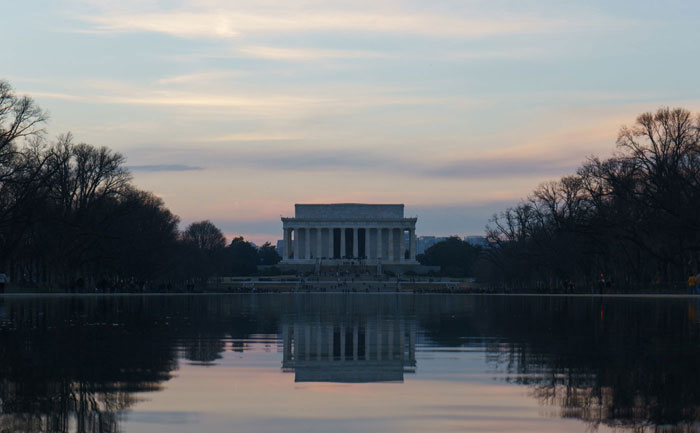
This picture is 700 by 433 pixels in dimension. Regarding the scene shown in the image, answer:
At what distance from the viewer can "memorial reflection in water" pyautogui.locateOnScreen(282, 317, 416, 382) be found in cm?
1416

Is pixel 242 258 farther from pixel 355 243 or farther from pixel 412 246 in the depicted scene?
pixel 412 246

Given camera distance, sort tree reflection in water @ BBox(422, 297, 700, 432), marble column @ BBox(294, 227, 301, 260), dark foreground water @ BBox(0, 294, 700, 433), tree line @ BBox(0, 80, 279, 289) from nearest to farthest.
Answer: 1. dark foreground water @ BBox(0, 294, 700, 433)
2. tree reflection in water @ BBox(422, 297, 700, 432)
3. tree line @ BBox(0, 80, 279, 289)
4. marble column @ BBox(294, 227, 301, 260)

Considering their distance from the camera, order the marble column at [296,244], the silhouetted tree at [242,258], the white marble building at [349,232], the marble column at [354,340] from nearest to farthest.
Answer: the marble column at [354,340] → the silhouetted tree at [242,258] → the white marble building at [349,232] → the marble column at [296,244]

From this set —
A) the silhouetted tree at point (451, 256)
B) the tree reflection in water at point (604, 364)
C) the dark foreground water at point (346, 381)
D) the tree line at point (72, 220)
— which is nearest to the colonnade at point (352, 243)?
the silhouetted tree at point (451, 256)

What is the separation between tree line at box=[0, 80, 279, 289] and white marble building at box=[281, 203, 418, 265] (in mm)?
77585

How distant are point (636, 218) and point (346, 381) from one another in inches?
2383

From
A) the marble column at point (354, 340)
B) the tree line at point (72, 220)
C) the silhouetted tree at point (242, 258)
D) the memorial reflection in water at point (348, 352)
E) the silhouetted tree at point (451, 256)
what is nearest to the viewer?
the memorial reflection in water at point (348, 352)

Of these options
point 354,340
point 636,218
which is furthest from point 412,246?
point 354,340

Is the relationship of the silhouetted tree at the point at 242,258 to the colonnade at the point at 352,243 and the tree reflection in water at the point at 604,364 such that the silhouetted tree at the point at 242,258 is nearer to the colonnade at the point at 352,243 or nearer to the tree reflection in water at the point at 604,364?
the colonnade at the point at 352,243

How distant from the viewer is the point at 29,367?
14375mm

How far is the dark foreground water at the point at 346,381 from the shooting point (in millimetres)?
9867

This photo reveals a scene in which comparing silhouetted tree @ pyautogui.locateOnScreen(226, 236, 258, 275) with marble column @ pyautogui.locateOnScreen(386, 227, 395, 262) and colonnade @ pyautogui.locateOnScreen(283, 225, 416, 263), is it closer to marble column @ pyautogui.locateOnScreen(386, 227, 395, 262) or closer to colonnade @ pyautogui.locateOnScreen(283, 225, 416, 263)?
colonnade @ pyautogui.locateOnScreen(283, 225, 416, 263)

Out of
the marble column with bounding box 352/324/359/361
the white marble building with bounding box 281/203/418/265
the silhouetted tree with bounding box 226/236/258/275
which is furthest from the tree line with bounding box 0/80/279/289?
the white marble building with bounding box 281/203/418/265

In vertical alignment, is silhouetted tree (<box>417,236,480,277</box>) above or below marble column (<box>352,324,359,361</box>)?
above
